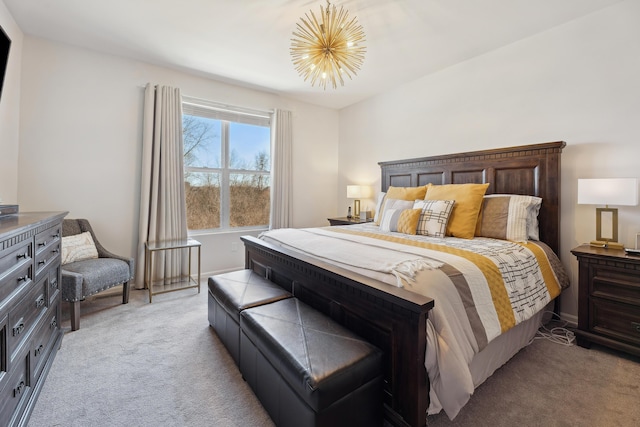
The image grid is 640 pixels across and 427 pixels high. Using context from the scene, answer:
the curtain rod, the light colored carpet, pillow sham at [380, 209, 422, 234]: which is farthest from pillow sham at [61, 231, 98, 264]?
pillow sham at [380, 209, 422, 234]

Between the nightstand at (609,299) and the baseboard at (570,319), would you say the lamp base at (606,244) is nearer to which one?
the nightstand at (609,299)

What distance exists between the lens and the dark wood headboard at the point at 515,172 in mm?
2596

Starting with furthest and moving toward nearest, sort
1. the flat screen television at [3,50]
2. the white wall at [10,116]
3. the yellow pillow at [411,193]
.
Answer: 1. the yellow pillow at [411,193]
2. the white wall at [10,116]
3. the flat screen television at [3,50]

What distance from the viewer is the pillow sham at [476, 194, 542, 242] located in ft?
8.10

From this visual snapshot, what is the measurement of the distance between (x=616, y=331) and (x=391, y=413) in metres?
1.93


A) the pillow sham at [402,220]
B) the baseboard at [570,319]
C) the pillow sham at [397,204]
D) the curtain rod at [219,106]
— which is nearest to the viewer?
the baseboard at [570,319]

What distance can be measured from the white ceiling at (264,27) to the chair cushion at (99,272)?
7.37 ft

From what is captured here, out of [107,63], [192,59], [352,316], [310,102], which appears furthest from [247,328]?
[310,102]

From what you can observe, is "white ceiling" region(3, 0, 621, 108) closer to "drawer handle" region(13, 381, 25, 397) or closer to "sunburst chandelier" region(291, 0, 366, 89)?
"sunburst chandelier" region(291, 0, 366, 89)

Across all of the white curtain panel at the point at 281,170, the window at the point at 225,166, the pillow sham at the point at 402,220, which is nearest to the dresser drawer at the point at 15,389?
the window at the point at 225,166

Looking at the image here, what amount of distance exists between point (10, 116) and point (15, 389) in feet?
8.50

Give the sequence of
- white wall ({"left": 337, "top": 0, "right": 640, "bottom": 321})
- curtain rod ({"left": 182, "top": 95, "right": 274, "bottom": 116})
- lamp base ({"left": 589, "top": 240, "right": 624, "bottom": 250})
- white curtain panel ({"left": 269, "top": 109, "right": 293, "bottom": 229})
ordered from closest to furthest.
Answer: lamp base ({"left": 589, "top": 240, "right": 624, "bottom": 250}), white wall ({"left": 337, "top": 0, "right": 640, "bottom": 321}), curtain rod ({"left": 182, "top": 95, "right": 274, "bottom": 116}), white curtain panel ({"left": 269, "top": 109, "right": 293, "bottom": 229})

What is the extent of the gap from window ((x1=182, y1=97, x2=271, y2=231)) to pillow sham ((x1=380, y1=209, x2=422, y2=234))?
7.27ft

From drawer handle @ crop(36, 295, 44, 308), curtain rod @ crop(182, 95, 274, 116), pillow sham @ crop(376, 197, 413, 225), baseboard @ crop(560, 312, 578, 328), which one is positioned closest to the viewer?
drawer handle @ crop(36, 295, 44, 308)
